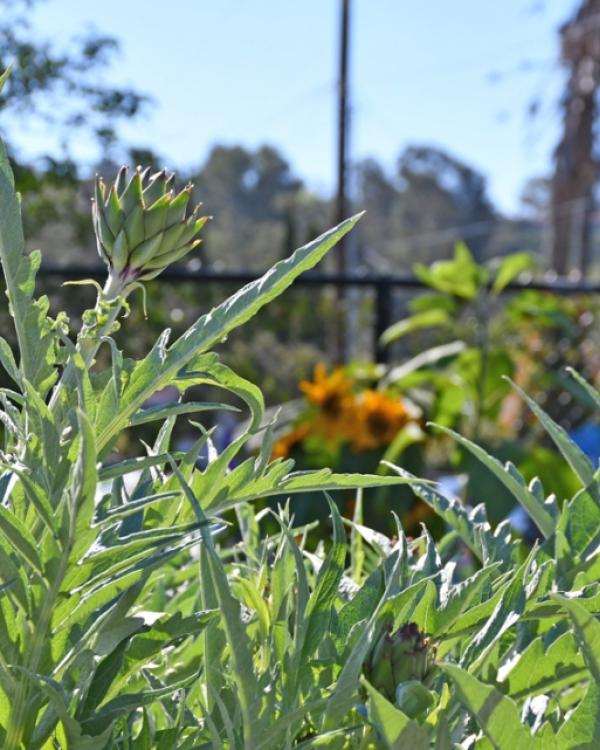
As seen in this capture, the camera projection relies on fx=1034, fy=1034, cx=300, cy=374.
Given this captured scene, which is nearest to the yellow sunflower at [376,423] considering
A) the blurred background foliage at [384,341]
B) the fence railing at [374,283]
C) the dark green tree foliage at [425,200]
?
the blurred background foliage at [384,341]

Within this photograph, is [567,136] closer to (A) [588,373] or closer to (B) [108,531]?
(A) [588,373]

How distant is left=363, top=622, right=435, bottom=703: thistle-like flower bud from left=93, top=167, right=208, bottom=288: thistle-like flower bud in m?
0.17

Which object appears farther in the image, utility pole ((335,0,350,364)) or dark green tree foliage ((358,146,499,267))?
dark green tree foliage ((358,146,499,267))

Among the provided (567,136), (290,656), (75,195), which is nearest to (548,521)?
(290,656)

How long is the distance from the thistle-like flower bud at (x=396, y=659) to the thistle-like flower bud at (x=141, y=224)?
169mm

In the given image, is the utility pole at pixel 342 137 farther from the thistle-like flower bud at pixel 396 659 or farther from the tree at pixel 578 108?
the thistle-like flower bud at pixel 396 659

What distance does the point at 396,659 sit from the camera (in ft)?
1.19

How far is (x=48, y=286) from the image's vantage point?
3287mm

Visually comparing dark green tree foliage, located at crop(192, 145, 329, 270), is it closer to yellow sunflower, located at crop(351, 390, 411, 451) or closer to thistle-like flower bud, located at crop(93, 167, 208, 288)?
yellow sunflower, located at crop(351, 390, 411, 451)

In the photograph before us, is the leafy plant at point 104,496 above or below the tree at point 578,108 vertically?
below

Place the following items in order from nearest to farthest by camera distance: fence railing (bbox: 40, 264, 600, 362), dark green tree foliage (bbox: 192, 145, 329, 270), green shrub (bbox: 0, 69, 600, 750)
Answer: green shrub (bbox: 0, 69, 600, 750) → fence railing (bbox: 40, 264, 600, 362) → dark green tree foliage (bbox: 192, 145, 329, 270)

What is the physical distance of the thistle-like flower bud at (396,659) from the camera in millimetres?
362

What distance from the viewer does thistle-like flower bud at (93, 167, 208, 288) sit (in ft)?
1.33

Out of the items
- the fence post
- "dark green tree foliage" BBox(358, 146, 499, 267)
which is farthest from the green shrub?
"dark green tree foliage" BBox(358, 146, 499, 267)
